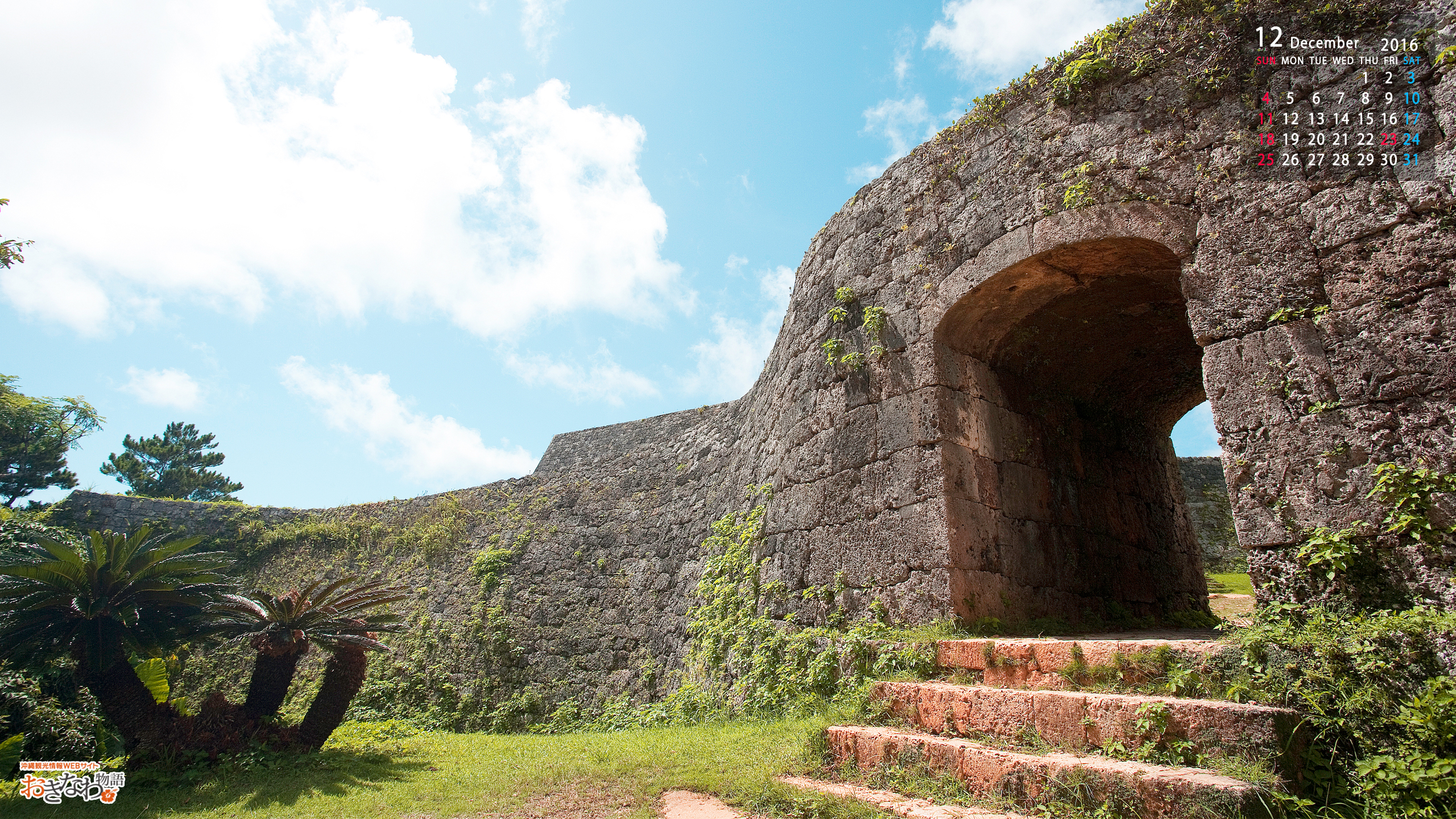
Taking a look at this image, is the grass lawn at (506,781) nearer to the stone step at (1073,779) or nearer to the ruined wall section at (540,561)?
the stone step at (1073,779)

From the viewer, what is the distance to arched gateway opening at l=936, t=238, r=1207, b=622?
213 inches

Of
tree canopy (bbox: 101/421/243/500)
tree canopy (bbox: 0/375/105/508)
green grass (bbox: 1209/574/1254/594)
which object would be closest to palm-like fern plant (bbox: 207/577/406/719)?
green grass (bbox: 1209/574/1254/594)

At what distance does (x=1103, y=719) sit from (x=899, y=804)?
3.35 feet

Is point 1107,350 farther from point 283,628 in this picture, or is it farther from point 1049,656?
point 283,628

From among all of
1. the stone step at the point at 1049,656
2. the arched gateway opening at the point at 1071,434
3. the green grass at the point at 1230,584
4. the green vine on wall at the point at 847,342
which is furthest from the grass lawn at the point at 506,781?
the green grass at the point at 1230,584

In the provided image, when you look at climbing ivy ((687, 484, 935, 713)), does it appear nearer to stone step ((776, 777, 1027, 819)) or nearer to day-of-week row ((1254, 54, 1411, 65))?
stone step ((776, 777, 1027, 819))

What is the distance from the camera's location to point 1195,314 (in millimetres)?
4348

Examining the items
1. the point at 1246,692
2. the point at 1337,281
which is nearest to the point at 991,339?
the point at 1337,281

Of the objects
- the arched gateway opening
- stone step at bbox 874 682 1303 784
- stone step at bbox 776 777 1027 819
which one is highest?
the arched gateway opening

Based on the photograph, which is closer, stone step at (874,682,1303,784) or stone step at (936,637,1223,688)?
stone step at (874,682,1303,784)

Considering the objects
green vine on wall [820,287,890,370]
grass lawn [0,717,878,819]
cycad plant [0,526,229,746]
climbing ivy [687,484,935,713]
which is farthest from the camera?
green vine on wall [820,287,890,370]

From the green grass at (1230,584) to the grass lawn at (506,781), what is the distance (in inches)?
341

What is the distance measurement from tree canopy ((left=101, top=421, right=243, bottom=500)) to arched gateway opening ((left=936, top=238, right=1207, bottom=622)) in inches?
1095

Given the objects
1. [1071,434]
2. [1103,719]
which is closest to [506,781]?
[1103,719]
